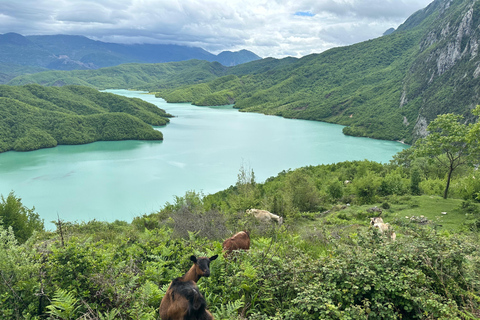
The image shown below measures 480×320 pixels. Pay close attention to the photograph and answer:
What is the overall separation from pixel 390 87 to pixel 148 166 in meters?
126

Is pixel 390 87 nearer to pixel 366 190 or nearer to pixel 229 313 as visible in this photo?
pixel 366 190

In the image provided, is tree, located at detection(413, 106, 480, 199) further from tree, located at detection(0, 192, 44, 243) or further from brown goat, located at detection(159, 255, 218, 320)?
tree, located at detection(0, 192, 44, 243)

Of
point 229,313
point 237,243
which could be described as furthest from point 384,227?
point 229,313

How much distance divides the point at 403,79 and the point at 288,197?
141 m

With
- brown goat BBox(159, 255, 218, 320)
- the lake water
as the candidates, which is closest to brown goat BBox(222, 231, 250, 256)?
brown goat BBox(159, 255, 218, 320)

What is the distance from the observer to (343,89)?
157 meters

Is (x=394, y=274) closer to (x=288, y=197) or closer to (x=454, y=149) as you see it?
(x=454, y=149)

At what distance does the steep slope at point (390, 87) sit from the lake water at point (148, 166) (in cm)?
1962

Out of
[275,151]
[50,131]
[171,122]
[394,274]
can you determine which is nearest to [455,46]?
[275,151]

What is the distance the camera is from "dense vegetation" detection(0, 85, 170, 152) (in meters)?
74.4

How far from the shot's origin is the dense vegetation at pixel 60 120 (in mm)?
74438

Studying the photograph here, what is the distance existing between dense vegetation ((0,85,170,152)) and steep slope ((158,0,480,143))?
6277 centimetres

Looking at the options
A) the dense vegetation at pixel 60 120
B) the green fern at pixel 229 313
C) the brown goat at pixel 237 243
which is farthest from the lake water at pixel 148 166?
the green fern at pixel 229 313

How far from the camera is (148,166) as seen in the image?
166 ft
